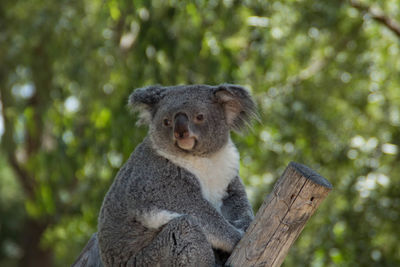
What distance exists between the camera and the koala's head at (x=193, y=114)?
303 centimetres

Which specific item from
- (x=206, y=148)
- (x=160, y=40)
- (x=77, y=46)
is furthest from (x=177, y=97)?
(x=77, y=46)

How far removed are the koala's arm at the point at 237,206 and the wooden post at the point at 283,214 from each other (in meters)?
0.52

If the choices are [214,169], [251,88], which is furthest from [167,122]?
[251,88]

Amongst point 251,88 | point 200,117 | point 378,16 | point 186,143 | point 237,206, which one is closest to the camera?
point 186,143

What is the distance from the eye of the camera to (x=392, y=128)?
573cm

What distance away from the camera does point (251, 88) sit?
580 centimetres

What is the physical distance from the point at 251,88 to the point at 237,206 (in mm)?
2788

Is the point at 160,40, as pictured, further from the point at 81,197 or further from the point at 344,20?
the point at 344,20

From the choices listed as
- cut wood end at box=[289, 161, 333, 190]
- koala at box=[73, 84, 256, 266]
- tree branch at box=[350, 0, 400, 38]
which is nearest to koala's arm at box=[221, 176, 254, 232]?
koala at box=[73, 84, 256, 266]

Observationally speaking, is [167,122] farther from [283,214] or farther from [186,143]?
[283,214]

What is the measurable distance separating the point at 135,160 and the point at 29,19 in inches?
171

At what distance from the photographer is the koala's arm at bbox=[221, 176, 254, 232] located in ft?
10.3

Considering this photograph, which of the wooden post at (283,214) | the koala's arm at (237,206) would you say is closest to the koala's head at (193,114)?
the koala's arm at (237,206)

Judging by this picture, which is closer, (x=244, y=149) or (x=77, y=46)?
(x=244, y=149)
